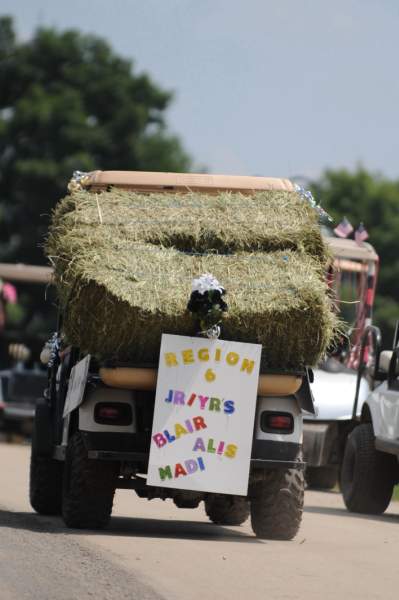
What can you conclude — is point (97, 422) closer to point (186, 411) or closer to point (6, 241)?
point (186, 411)

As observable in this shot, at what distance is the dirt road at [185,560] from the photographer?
9.39 meters

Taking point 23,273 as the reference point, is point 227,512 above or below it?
below

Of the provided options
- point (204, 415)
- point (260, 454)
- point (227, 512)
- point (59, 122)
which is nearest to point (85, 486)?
point (204, 415)

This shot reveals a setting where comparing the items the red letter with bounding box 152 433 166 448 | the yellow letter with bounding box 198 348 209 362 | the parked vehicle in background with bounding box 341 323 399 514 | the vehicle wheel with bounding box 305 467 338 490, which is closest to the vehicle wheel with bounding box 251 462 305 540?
the red letter with bounding box 152 433 166 448

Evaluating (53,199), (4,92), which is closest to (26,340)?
(53,199)

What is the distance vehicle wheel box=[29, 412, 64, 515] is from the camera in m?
14.2

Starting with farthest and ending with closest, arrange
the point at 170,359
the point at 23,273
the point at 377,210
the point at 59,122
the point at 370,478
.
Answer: the point at 377,210 → the point at 59,122 → the point at 23,273 → the point at 370,478 → the point at 170,359

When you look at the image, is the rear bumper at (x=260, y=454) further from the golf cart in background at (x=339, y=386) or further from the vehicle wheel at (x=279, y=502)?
the golf cart in background at (x=339, y=386)

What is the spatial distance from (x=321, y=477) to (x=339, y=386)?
1263 millimetres

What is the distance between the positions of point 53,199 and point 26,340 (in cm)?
2122

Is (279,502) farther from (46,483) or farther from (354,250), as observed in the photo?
(354,250)

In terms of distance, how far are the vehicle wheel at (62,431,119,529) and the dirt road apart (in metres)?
0.16

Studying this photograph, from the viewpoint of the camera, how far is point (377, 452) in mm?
17094

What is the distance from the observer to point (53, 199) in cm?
6100
